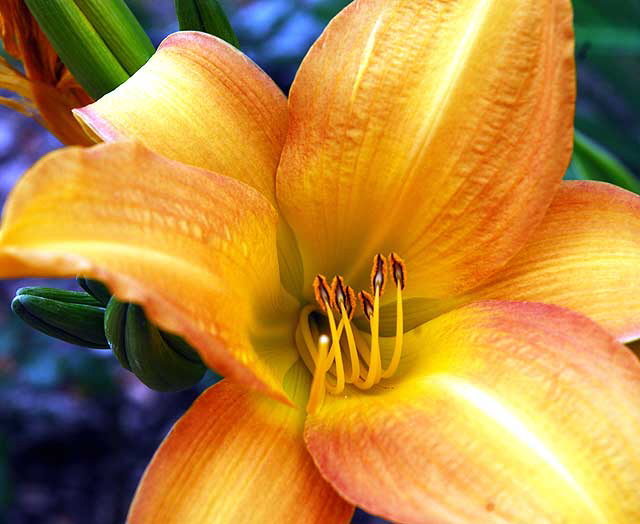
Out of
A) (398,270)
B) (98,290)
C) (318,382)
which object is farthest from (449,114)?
(98,290)

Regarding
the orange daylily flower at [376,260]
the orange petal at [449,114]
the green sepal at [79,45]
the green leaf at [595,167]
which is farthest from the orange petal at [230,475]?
the green leaf at [595,167]

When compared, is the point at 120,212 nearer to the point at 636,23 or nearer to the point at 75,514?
the point at 636,23

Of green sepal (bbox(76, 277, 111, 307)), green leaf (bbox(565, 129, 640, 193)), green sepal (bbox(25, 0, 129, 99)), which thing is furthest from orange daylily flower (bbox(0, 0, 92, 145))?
green leaf (bbox(565, 129, 640, 193))

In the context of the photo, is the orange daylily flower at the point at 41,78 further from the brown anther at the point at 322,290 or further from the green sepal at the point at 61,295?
the brown anther at the point at 322,290

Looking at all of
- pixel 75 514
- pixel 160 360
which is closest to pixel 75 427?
pixel 75 514

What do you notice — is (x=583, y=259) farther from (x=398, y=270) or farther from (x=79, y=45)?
(x=79, y=45)

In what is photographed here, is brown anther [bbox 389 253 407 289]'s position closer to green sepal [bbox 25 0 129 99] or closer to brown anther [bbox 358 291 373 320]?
brown anther [bbox 358 291 373 320]
